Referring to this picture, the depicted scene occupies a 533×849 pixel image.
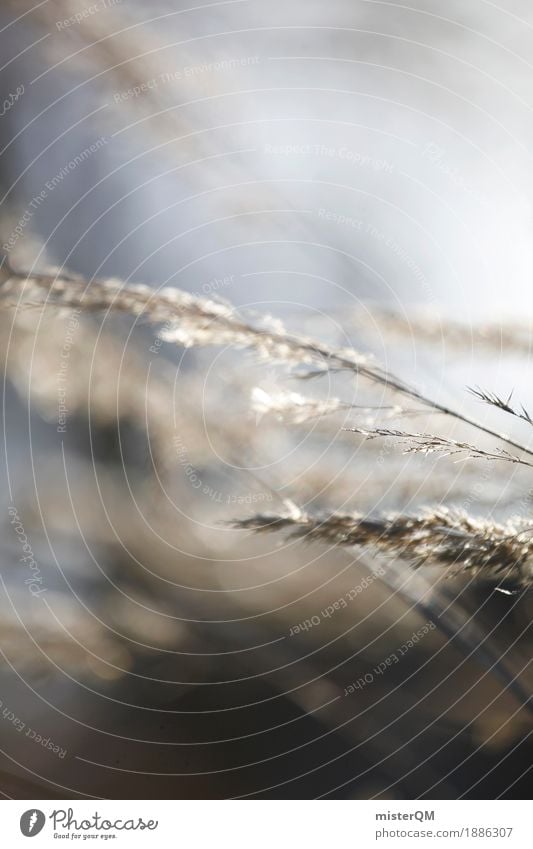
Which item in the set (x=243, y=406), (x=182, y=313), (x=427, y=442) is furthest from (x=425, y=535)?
(x=182, y=313)

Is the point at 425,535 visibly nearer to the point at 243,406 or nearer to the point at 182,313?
the point at 243,406

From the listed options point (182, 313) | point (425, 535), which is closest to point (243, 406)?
point (182, 313)

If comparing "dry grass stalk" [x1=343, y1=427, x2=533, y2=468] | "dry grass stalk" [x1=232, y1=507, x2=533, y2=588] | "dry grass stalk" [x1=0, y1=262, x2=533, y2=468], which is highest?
"dry grass stalk" [x1=0, y1=262, x2=533, y2=468]

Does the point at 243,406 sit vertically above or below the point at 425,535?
above

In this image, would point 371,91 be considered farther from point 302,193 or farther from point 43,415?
point 43,415

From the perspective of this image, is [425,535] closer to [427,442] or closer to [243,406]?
[427,442]

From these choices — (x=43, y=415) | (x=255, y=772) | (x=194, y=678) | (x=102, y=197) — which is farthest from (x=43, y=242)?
(x=255, y=772)

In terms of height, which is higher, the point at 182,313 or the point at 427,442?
the point at 182,313
